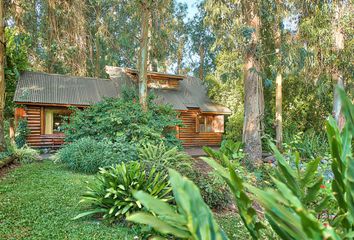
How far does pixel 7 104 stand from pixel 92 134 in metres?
7.30

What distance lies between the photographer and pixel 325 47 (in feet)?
36.7

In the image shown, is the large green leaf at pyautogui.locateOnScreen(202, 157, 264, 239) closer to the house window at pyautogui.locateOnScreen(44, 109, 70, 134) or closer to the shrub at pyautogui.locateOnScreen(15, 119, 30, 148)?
the shrub at pyautogui.locateOnScreen(15, 119, 30, 148)

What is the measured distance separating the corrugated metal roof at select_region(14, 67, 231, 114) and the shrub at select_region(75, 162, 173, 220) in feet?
29.2

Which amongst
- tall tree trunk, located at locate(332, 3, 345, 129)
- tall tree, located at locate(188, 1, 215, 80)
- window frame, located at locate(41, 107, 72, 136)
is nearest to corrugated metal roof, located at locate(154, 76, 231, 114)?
window frame, located at locate(41, 107, 72, 136)

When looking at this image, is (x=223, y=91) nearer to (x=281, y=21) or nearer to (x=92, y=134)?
(x=281, y=21)

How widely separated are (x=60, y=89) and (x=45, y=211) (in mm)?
12584

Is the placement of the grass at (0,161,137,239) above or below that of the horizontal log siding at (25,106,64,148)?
below

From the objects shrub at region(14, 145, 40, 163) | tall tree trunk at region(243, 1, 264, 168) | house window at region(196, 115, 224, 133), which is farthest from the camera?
house window at region(196, 115, 224, 133)

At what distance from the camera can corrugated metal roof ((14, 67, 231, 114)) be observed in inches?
586

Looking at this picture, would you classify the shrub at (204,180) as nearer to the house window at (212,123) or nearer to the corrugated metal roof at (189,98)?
the corrugated metal roof at (189,98)

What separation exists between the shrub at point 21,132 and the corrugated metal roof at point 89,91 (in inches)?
45.0

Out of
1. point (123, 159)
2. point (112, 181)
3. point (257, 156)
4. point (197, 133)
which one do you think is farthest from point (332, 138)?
point (197, 133)

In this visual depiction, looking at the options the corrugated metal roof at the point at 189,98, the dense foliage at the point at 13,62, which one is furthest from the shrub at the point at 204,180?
the dense foliage at the point at 13,62

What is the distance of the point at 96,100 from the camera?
16281 millimetres
